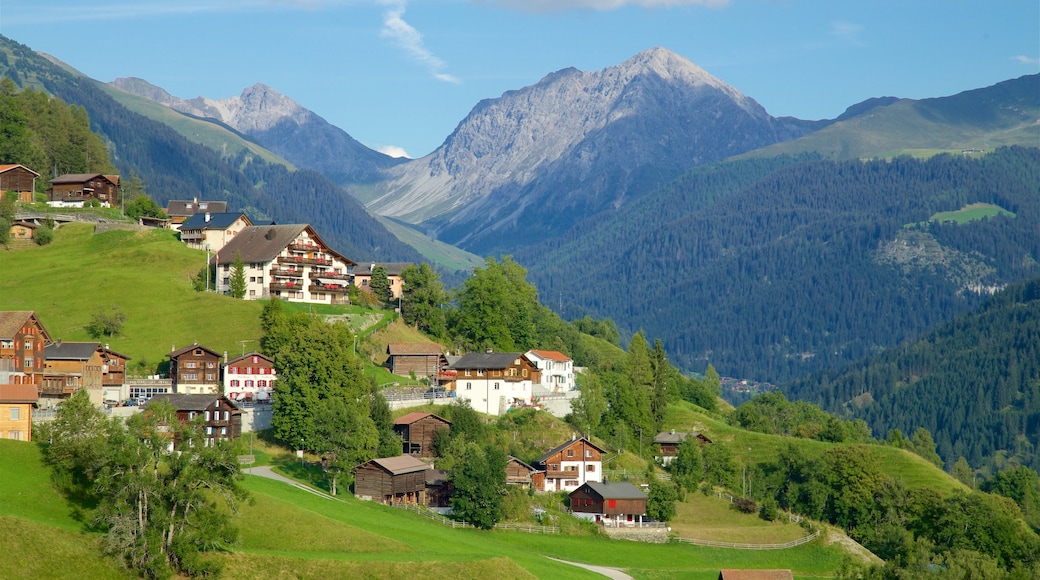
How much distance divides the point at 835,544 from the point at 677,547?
1783 centimetres

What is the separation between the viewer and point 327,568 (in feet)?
263

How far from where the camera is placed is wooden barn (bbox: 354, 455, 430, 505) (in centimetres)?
11262

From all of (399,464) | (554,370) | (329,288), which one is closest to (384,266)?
(329,288)

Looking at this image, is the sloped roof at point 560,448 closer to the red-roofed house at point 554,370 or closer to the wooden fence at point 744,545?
the wooden fence at point 744,545

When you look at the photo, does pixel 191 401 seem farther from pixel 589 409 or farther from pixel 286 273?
pixel 589 409

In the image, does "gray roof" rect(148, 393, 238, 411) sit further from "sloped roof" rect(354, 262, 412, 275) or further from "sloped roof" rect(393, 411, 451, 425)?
"sloped roof" rect(354, 262, 412, 275)

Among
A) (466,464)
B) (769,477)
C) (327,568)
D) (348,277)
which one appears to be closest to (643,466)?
(769,477)

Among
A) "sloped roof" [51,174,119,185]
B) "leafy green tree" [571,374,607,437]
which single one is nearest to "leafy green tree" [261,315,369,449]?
"leafy green tree" [571,374,607,437]

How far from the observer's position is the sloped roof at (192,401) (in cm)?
11475

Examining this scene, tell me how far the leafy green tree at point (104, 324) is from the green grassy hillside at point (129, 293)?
0.74 meters

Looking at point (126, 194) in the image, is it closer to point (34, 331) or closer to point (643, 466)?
point (34, 331)

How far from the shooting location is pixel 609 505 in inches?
4717

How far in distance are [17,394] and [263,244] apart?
68.9m

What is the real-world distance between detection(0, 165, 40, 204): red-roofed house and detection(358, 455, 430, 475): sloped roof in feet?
273
